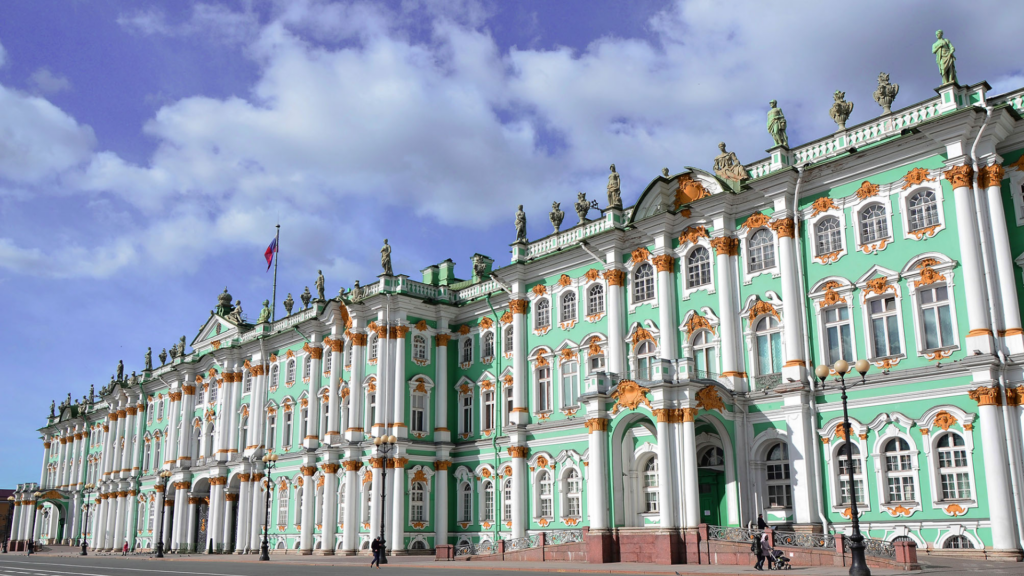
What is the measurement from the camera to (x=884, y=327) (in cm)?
2877

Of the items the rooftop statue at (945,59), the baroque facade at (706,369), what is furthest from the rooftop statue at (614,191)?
the rooftop statue at (945,59)

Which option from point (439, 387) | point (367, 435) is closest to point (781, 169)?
point (439, 387)

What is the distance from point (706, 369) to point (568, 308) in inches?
331

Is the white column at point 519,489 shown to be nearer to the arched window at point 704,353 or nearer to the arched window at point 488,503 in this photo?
the arched window at point 488,503

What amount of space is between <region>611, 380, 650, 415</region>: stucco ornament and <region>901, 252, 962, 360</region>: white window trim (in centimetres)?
917

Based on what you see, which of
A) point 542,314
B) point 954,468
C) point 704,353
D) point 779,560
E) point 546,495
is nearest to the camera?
point 779,560

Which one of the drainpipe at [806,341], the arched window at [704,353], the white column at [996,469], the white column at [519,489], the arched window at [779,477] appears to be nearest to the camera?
the white column at [996,469]

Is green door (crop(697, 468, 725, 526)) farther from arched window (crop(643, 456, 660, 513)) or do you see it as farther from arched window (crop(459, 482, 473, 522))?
arched window (crop(459, 482, 473, 522))

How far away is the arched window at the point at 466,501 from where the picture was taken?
144 ft

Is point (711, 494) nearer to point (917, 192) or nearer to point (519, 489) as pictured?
point (519, 489)

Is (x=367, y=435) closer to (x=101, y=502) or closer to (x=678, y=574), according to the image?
(x=678, y=574)

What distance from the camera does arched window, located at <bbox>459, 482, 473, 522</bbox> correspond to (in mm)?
43875

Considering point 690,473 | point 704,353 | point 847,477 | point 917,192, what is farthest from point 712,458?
point 917,192

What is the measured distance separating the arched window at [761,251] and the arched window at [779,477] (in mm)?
6662
